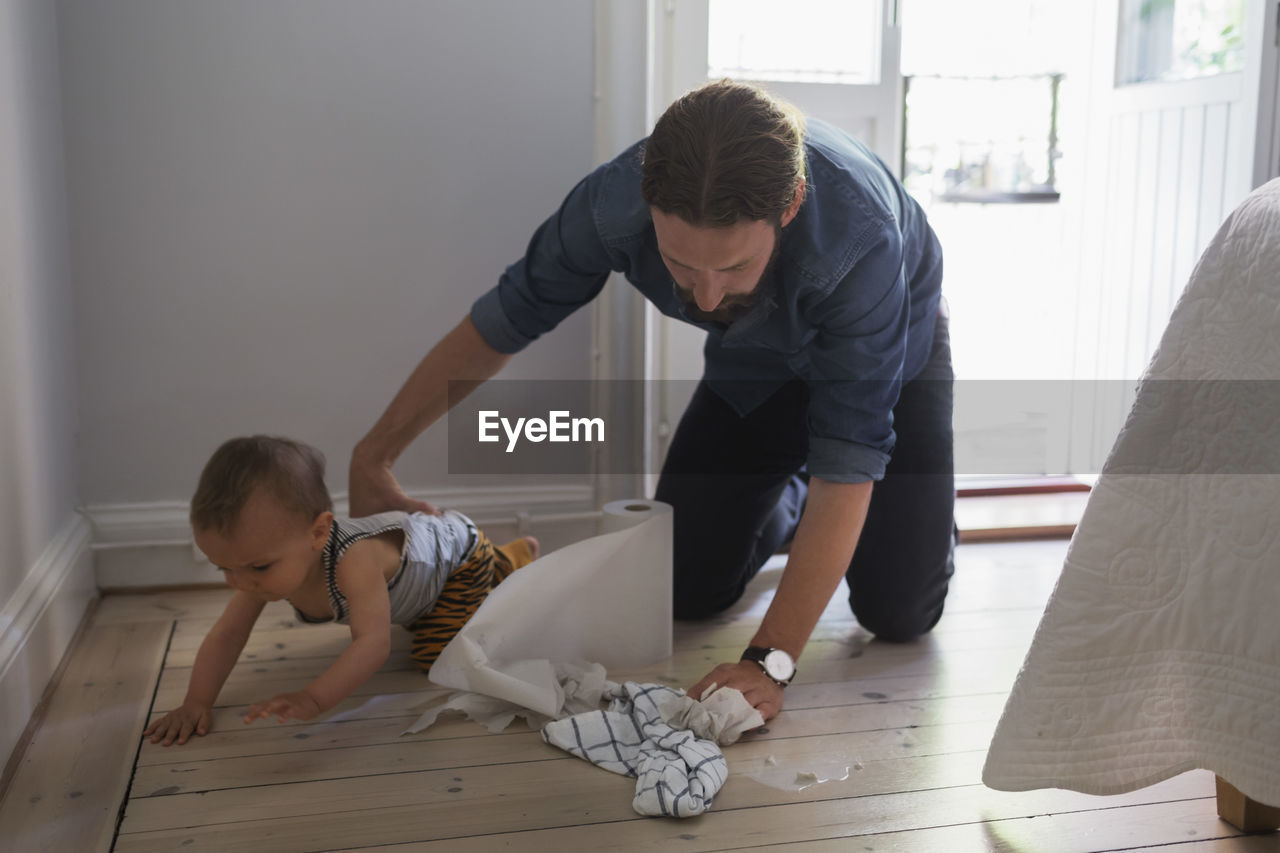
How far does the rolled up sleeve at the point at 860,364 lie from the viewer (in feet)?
4.45

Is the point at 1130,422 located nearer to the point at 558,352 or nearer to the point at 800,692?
the point at 800,692

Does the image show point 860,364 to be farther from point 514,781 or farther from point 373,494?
point 373,494

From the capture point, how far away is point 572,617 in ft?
5.18

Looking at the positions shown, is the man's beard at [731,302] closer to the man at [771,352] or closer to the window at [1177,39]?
the man at [771,352]

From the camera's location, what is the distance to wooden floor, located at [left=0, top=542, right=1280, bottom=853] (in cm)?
116

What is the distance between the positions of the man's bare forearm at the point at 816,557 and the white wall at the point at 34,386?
37.5 inches

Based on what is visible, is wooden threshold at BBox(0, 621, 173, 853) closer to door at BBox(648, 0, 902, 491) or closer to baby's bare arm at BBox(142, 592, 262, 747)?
baby's bare arm at BBox(142, 592, 262, 747)

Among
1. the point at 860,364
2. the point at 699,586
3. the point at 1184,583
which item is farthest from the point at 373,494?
the point at 1184,583

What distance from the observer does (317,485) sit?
1.40m

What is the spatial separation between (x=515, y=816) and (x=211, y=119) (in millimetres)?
1300

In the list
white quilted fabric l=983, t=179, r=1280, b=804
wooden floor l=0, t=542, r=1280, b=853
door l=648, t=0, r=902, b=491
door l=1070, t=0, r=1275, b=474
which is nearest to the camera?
white quilted fabric l=983, t=179, r=1280, b=804

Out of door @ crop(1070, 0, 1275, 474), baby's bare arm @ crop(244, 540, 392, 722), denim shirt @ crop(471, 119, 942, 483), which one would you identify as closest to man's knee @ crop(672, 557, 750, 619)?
denim shirt @ crop(471, 119, 942, 483)

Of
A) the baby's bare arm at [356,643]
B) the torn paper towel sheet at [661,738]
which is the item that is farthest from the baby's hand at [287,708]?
the torn paper towel sheet at [661,738]

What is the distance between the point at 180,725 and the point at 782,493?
3.35ft
